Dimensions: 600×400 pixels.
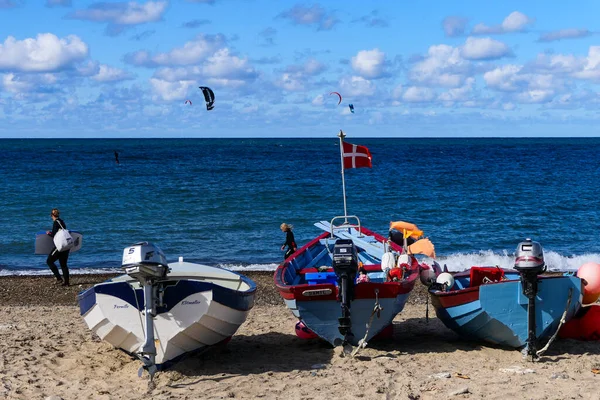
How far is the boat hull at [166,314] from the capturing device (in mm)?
9461

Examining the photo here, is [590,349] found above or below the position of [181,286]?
below

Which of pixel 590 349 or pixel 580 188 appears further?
pixel 580 188

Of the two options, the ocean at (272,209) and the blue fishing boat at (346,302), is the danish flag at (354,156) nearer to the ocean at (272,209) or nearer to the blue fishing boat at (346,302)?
the blue fishing boat at (346,302)

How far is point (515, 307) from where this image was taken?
10.2m

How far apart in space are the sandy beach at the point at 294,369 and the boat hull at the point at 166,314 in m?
0.42

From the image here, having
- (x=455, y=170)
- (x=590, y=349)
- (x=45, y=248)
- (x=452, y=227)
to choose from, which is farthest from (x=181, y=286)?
(x=455, y=170)

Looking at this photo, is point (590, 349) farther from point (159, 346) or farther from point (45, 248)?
point (45, 248)

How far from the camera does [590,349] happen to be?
1068cm

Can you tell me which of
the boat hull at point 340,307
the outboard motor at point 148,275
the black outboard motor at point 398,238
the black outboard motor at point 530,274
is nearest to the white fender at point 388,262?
the boat hull at point 340,307

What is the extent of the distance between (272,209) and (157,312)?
2392cm

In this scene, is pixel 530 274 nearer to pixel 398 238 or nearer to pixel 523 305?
pixel 523 305

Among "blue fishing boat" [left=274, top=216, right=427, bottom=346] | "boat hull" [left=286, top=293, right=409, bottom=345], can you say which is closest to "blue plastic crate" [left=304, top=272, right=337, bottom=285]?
"blue fishing boat" [left=274, top=216, right=427, bottom=346]

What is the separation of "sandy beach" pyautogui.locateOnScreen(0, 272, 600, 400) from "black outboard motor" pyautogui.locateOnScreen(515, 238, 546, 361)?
26 centimetres

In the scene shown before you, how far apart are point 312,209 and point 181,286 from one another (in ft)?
80.3
